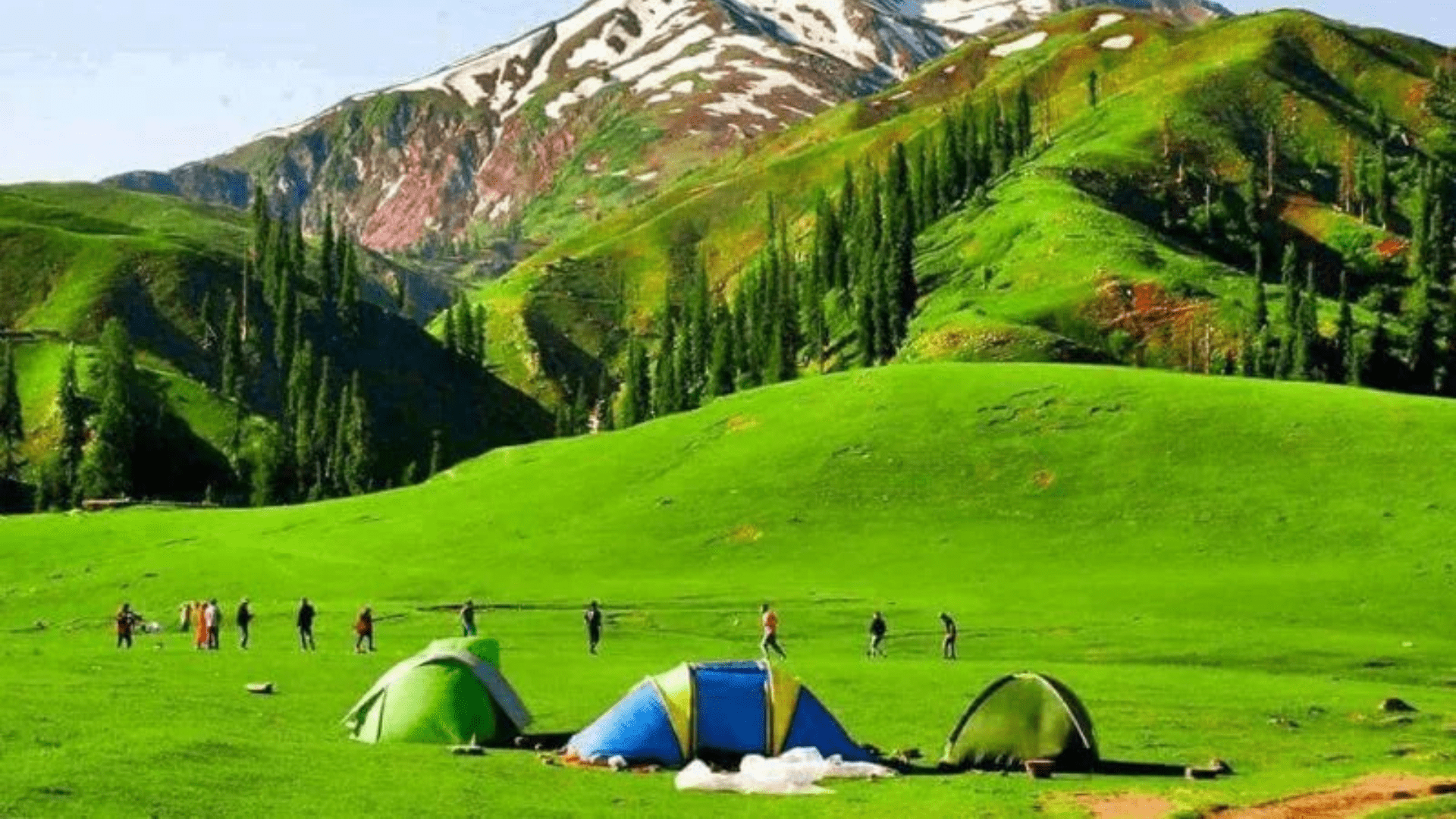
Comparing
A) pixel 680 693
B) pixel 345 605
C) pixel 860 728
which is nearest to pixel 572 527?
pixel 345 605

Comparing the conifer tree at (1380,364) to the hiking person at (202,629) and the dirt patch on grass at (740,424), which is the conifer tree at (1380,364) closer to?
the dirt patch on grass at (740,424)

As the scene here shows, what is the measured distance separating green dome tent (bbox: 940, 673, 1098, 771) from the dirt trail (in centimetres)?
436

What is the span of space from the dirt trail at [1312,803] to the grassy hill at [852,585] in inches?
38.1

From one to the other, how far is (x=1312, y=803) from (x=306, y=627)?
139ft

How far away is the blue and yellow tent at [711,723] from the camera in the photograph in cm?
3659

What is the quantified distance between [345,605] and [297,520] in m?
29.9

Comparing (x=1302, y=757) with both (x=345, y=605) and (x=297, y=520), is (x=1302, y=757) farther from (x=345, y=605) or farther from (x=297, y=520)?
(x=297, y=520)

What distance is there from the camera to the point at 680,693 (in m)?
36.8

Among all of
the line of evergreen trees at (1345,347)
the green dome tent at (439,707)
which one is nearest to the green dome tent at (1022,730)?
the green dome tent at (439,707)

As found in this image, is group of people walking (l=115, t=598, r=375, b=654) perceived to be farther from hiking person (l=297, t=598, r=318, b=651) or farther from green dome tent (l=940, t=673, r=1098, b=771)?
green dome tent (l=940, t=673, r=1098, b=771)

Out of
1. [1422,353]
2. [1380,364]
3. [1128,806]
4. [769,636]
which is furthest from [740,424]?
[1422,353]

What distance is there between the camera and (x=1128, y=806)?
32.3m

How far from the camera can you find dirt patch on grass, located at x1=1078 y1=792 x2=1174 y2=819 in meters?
31.2

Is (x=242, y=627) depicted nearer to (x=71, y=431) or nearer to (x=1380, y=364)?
(x=71, y=431)
